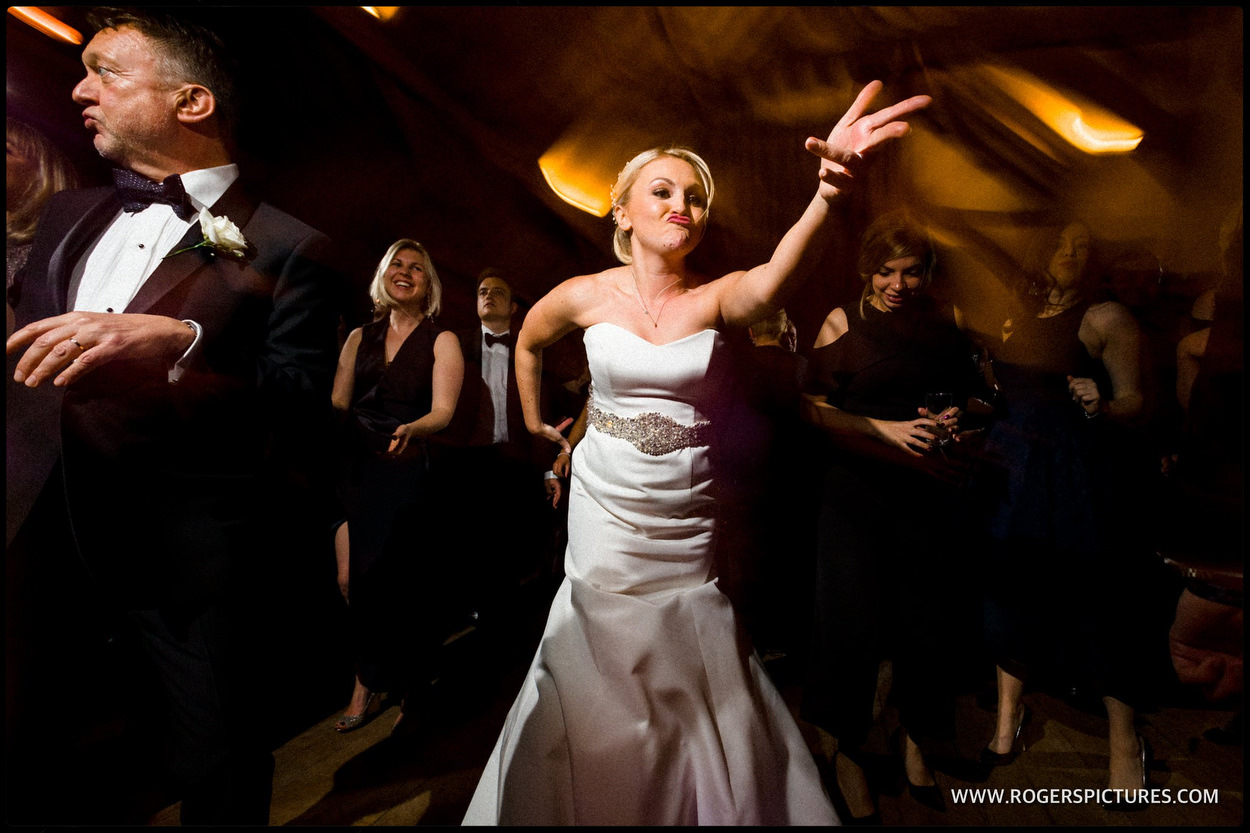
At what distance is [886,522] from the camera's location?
5.82 ft

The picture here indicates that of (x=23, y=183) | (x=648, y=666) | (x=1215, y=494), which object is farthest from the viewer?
(x=1215, y=494)

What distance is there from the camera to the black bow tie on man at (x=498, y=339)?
1.92 meters

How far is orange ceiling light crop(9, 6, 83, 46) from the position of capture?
157cm

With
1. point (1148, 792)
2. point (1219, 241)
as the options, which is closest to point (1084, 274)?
point (1219, 241)

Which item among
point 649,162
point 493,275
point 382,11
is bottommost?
point 493,275

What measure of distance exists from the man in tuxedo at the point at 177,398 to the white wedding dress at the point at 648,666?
2.31ft

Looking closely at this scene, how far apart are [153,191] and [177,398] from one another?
0.52 metres

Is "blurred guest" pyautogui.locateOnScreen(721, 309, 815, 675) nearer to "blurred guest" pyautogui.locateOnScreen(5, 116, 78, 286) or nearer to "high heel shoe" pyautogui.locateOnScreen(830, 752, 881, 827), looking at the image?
"high heel shoe" pyautogui.locateOnScreen(830, 752, 881, 827)

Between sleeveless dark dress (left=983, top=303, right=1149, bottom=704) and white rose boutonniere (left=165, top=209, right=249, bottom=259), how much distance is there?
7.46ft

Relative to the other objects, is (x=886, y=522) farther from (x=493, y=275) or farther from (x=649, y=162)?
(x=493, y=275)

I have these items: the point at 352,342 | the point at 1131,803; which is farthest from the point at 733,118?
the point at 1131,803

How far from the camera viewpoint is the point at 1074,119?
1840 mm

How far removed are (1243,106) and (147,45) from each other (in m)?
3.13

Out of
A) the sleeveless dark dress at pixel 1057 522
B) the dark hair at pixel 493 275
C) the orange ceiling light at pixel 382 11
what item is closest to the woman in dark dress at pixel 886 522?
the sleeveless dark dress at pixel 1057 522
